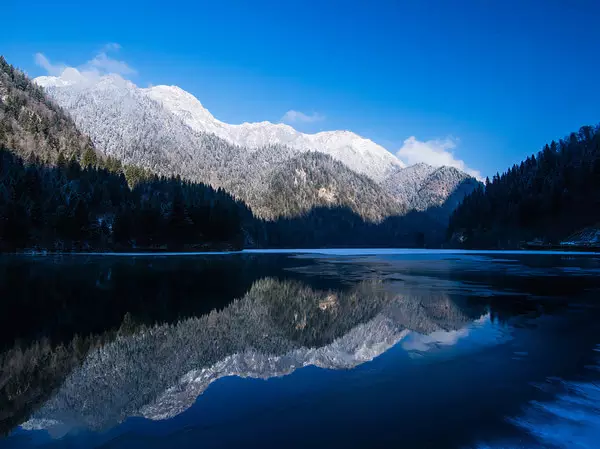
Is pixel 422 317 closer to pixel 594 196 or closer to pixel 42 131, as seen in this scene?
pixel 594 196

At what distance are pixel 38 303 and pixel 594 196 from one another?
17113cm

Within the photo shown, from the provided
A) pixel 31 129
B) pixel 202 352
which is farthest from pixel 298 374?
pixel 31 129

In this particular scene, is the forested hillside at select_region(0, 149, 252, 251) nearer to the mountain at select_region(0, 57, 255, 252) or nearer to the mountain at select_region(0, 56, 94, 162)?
the mountain at select_region(0, 57, 255, 252)

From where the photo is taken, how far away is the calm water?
7.95 meters

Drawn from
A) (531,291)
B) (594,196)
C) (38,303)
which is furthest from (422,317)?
(594,196)

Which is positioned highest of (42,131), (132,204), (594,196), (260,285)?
(42,131)

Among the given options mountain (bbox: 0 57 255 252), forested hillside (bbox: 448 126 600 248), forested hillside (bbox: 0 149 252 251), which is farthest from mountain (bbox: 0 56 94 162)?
forested hillside (bbox: 448 126 600 248)

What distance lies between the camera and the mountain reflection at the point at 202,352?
9602mm

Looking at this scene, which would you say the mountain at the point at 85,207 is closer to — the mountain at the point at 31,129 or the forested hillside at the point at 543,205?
the mountain at the point at 31,129

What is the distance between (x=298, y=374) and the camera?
12188 millimetres

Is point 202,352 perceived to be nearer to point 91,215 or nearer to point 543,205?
point 91,215

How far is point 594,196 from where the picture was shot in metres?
142

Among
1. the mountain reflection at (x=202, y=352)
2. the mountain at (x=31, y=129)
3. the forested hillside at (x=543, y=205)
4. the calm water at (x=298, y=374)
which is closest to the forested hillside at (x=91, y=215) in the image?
the mountain at (x=31, y=129)

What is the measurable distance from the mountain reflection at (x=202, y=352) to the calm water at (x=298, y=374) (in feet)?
0.21
